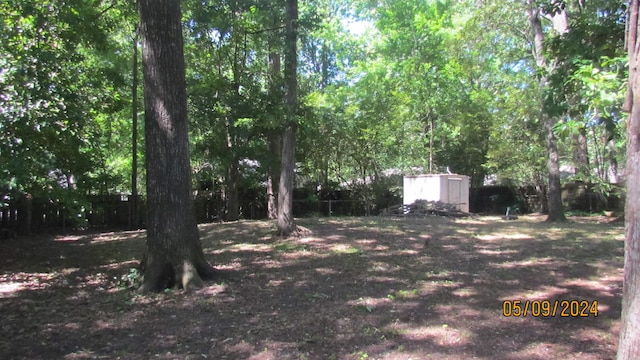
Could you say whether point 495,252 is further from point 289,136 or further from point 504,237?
point 289,136

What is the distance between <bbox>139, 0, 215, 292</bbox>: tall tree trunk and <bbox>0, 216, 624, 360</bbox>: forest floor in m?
0.47

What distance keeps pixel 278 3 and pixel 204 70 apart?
492cm

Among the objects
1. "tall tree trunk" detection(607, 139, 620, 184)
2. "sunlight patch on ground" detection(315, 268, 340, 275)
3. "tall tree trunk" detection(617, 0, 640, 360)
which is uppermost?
"tall tree trunk" detection(607, 139, 620, 184)

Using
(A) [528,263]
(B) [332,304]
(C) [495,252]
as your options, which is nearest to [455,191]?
(C) [495,252]

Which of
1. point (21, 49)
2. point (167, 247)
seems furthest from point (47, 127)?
point (167, 247)

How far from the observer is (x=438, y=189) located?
18203 mm

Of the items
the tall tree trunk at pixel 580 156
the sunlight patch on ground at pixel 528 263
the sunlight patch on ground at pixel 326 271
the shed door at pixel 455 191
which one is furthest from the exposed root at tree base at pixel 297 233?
the tall tree trunk at pixel 580 156

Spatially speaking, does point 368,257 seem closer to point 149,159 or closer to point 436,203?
point 149,159

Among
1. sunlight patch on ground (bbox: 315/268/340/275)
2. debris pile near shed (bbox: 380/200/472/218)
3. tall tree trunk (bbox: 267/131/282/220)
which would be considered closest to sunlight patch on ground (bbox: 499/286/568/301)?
sunlight patch on ground (bbox: 315/268/340/275)

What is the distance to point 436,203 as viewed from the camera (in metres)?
18.1

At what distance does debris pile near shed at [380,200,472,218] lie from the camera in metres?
17.4

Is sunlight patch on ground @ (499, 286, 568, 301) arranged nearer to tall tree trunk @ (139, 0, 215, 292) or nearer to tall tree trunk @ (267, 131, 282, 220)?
tall tree trunk @ (139, 0, 215, 292)

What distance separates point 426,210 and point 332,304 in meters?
13.0

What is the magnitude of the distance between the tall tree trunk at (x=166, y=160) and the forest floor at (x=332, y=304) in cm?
47
